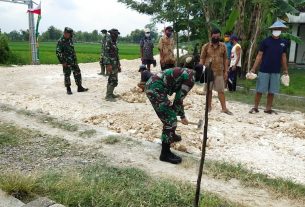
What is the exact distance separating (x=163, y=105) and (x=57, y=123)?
2.77m

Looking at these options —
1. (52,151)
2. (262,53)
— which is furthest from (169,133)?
(262,53)

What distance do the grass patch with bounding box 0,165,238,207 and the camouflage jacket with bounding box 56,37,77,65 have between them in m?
5.27

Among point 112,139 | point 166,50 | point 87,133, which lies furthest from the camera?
point 166,50

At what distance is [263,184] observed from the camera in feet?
13.9

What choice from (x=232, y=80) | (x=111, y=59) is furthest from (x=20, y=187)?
(x=232, y=80)

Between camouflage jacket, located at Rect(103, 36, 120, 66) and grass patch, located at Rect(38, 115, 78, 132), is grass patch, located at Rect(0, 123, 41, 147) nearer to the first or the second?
grass patch, located at Rect(38, 115, 78, 132)

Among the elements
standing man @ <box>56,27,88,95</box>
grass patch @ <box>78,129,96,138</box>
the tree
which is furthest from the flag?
grass patch @ <box>78,129,96,138</box>

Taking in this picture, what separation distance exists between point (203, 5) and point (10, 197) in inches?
398

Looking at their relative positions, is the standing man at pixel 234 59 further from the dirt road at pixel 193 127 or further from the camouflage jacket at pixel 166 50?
the camouflage jacket at pixel 166 50

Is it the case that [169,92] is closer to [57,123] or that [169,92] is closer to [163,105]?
[163,105]

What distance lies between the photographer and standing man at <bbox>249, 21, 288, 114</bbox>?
7.31 m

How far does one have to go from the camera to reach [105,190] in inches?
148

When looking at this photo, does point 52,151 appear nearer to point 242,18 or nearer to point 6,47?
point 242,18

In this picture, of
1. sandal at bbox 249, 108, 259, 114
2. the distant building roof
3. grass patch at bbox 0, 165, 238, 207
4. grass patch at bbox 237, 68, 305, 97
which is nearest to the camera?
grass patch at bbox 0, 165, 238, 207
